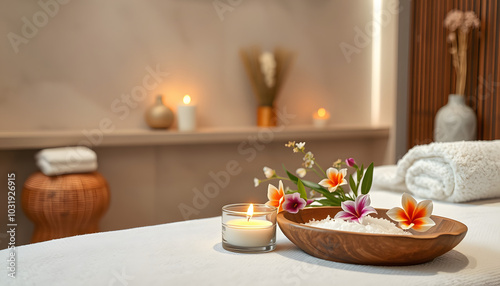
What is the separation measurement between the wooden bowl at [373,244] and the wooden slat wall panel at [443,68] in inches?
83.7

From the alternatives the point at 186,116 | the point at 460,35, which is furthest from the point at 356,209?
the point at 460,35

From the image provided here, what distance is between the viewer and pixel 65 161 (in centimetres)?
206

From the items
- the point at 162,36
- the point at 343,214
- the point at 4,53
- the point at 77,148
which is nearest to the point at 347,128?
the point at 162,36

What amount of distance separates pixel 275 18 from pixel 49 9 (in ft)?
3.85

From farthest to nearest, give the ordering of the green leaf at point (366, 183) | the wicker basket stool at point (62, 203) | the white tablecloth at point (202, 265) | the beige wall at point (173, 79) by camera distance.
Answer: the beige wall at point (173, 79), the wicker basket stool at point (62, 203), the green leaf at point (366, 183), the white tablecloth at point (202, 265)

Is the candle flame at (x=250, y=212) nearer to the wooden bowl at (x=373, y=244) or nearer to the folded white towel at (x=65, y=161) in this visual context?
the wooden bowl at (x=373, y=244)

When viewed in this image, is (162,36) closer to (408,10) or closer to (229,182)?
(229,182)

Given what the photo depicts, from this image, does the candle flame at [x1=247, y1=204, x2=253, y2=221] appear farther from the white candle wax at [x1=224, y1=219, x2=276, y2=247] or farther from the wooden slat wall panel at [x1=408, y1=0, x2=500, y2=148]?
the wooden slat wall panel at [x1=408, y1=0, x2=500, y2=148]

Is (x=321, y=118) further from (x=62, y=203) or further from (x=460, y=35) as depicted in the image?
(x=62, y=203)

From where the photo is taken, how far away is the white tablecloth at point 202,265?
777mm

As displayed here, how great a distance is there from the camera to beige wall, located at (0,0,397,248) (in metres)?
2.31

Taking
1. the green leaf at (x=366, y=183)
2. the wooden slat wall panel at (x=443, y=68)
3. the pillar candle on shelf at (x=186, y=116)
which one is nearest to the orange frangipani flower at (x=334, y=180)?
the green leaf at (x=366, y=183)

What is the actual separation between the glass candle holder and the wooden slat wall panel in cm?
220

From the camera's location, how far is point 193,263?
858 millimetres
